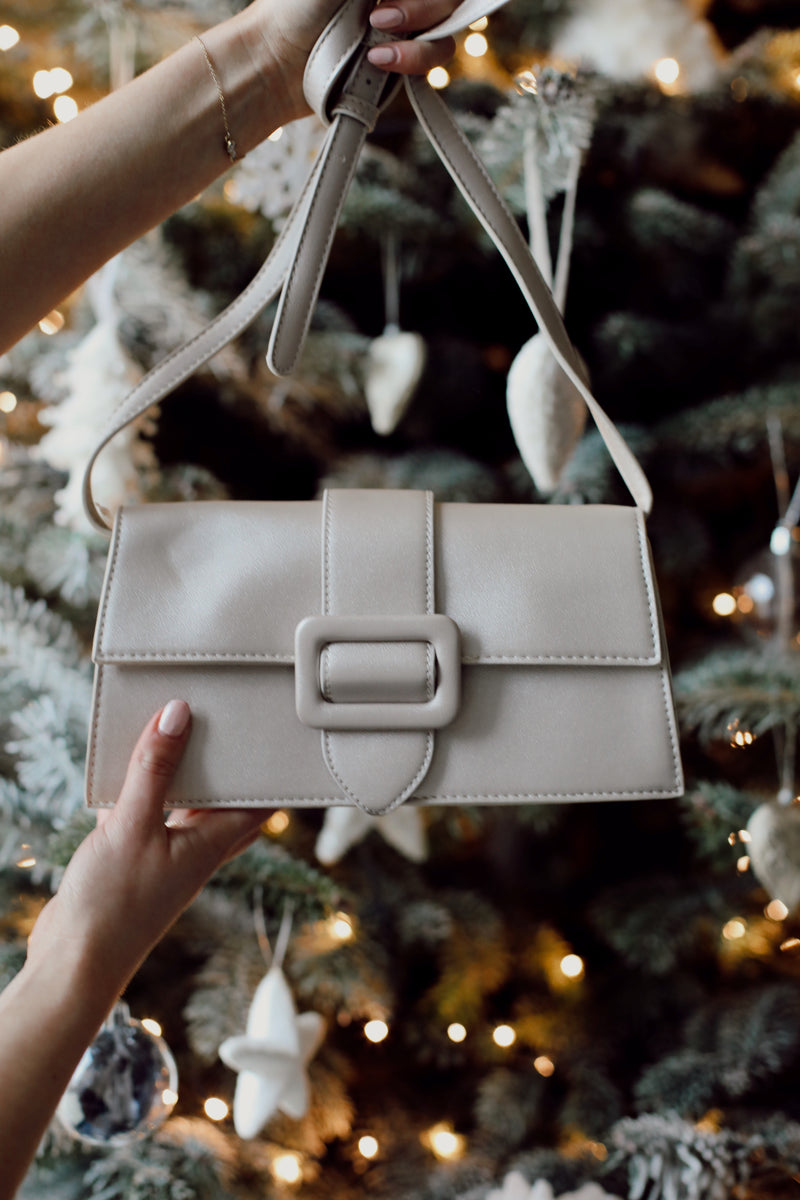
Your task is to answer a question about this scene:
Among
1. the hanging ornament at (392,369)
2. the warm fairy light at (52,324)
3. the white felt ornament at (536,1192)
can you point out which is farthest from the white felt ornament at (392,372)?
the white felt ornament at (536,1192)

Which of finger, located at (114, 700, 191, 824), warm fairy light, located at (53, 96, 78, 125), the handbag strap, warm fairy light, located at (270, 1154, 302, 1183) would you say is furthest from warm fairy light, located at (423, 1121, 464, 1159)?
warm fairy light, located at (53, 96, 78, 125)

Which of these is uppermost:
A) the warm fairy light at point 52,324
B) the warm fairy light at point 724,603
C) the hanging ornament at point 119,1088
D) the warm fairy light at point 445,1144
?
the warm fairy light at point 52,324

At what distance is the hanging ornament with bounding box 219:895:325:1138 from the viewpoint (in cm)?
55

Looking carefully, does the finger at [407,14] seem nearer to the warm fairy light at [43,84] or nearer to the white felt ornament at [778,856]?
the warm fairy light at [43,84]

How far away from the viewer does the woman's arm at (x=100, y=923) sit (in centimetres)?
36

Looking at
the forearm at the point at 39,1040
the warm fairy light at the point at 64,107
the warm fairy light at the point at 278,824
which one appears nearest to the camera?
the forearm at the point at 39,1040

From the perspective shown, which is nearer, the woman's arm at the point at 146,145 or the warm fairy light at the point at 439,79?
the woman's arm at the point at 146,145

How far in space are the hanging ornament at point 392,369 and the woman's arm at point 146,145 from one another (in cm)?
21

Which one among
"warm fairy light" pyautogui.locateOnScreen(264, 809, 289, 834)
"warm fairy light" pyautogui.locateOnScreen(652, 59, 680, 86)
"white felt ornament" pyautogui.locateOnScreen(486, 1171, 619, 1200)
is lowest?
"white felt ornament" pyautogui.locateOnScreen(486, 1171, 619, 1200)

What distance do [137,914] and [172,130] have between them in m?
0.43

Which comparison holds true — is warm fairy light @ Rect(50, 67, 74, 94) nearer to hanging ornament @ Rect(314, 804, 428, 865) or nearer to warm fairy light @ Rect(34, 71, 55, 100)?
warm fairy light @ Rect(34, 71, 55, 100)

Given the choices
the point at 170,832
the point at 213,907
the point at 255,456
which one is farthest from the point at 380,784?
the point at 255,456

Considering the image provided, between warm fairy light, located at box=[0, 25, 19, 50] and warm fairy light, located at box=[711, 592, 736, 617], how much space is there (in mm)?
831

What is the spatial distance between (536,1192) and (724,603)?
1.84ft
